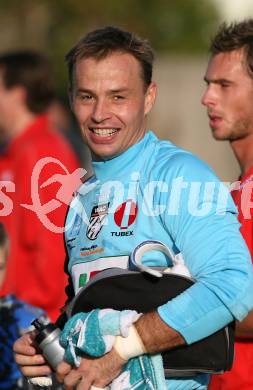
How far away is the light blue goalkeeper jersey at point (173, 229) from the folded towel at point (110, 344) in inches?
5.9

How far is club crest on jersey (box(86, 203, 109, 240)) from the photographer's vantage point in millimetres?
3967

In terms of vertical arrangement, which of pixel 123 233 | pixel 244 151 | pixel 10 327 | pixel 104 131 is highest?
pixel 104 131

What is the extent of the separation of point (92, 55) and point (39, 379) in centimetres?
128

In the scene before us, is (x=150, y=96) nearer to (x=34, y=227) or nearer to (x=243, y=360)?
(x=243, y=360)

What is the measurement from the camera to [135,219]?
12.6ft

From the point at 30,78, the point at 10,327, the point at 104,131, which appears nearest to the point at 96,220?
the point at 104,131

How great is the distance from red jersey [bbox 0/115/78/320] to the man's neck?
1816 mm

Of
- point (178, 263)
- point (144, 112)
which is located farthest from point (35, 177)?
point (178, 263)

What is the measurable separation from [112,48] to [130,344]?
1207 mm

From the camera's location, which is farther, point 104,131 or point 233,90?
point 233,90

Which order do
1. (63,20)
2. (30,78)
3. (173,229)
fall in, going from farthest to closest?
(63,20) < (30,78) < (173,229)

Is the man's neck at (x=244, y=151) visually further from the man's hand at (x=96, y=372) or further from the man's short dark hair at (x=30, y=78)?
the man's short dark hair at (x=30, y=78)

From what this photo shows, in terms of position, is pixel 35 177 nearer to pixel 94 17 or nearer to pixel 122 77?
pixel 122 77

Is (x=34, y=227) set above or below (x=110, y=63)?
below
